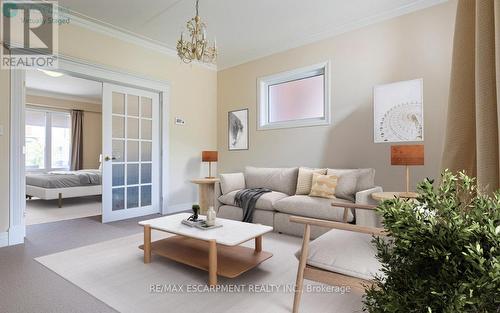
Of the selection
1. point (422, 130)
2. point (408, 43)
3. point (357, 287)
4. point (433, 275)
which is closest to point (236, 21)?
point (408, 43)

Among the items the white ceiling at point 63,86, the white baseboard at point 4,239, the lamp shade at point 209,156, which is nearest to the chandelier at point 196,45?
the lamp shade at point 209,156

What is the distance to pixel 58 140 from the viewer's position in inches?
308

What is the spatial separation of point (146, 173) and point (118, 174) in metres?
0.46

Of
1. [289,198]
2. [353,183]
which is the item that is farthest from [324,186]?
[289,198]

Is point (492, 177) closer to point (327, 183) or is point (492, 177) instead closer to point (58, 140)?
point (327, 183)

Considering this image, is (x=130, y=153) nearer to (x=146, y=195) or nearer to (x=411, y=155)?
(x=146, y=195)

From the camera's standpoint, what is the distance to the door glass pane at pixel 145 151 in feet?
14.7

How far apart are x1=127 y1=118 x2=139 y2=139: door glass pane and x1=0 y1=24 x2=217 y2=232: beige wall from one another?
55 cm

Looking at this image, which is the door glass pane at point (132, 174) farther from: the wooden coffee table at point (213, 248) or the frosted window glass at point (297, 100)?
the frosted window glass at point (297, 100)

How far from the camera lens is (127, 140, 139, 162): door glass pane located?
432 cm

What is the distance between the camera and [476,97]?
Answer: 69 cm

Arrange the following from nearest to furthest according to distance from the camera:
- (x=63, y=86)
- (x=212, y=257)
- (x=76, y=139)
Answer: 1. (x=212, y=257)
2. (x=63, y=86)
3. (x=76, y=139)

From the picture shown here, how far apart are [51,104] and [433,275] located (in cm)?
917

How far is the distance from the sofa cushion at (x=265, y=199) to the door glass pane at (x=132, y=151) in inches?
65.2
